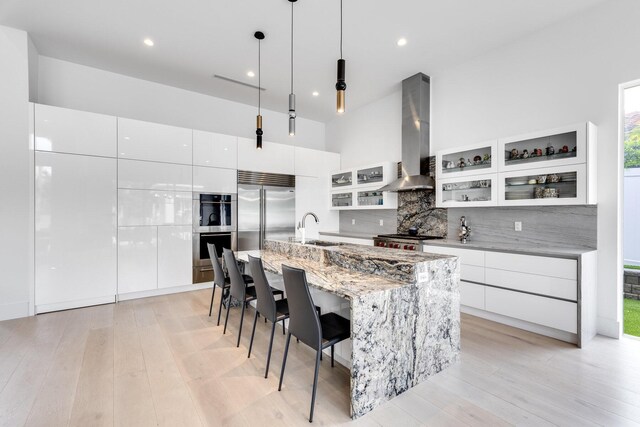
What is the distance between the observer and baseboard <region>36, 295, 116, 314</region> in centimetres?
346

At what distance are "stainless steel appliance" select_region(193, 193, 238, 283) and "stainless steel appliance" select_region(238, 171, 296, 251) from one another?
0.14m

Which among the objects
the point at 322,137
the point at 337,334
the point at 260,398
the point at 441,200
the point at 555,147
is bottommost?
the point at 260,398

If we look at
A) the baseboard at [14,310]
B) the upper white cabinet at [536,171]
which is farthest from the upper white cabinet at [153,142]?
the upper white cabinet at [536,171]

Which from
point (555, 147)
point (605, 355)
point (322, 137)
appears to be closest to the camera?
point (605, 355)

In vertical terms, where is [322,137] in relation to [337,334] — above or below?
above

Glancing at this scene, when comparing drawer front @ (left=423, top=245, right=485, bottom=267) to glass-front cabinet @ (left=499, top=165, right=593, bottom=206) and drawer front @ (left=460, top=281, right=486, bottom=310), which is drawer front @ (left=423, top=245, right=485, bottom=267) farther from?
glass-front cabinet @ (left=499, top=165, right=593, bottom=206)

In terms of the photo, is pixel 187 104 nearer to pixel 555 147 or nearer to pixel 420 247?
pixel 420 247

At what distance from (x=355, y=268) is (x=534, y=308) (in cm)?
190

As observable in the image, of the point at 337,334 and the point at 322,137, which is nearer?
the point at 337,334

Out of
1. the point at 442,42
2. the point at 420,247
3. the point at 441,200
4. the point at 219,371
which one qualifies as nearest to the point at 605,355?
the point at 420,247

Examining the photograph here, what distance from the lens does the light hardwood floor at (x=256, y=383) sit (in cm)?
173

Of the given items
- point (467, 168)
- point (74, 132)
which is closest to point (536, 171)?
point (467, 168)

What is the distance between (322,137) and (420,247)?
3.79m

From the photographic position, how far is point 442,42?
11.6 feet
